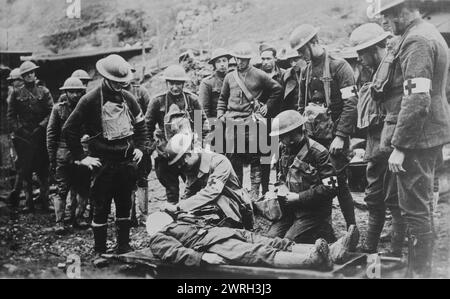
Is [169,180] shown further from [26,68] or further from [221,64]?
[26,68]

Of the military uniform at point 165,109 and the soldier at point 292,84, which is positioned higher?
the soldier at point 292,84

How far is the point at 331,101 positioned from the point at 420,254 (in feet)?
5.95

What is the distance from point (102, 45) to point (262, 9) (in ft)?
7.67

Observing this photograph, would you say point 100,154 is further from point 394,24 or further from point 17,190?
point 394,24

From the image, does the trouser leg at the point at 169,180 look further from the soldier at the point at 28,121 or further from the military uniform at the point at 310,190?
the soldier at the point at 28,121

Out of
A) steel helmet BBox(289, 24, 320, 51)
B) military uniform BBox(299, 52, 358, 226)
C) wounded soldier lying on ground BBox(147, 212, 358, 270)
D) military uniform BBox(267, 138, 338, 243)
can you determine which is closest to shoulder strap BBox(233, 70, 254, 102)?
military uniform BBox(299, 52, 358, 226)

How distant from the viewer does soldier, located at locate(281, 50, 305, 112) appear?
5.93 meters

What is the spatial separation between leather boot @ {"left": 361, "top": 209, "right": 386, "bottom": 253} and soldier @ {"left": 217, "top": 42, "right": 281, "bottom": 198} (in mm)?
1597

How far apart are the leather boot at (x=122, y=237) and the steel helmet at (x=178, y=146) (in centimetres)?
86

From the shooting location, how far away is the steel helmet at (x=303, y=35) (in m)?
5.22

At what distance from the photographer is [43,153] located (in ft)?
21.1

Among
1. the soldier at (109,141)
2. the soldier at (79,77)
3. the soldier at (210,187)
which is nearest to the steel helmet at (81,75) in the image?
the soldier at (79,77)

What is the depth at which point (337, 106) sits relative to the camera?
532 cm
